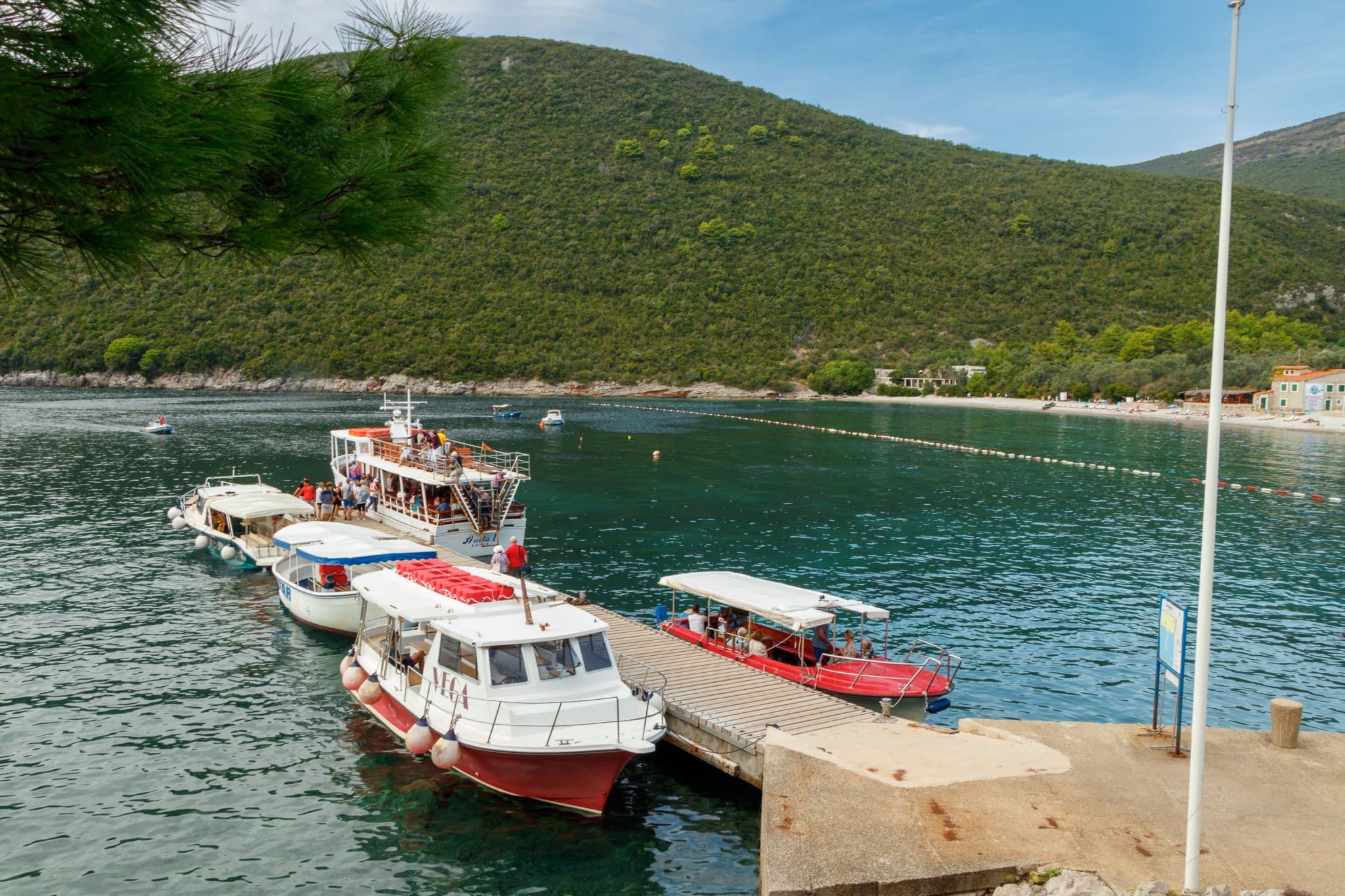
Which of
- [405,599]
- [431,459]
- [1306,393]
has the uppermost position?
[1306,393]

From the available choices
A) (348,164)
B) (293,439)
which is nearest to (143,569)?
(348,164)

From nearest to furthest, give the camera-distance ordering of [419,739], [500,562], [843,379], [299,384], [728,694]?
[419,739], [728,694], [500,562], [299,384], [843,379]

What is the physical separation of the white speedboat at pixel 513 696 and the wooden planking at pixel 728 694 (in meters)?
1.24

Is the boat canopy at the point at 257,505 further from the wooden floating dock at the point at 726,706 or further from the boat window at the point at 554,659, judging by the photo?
the boat window at the point at 554,659

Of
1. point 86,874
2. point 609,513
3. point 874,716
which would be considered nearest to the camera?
point 86,874

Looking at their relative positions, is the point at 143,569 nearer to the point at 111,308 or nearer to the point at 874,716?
the point at 874,716

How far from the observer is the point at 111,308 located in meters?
157

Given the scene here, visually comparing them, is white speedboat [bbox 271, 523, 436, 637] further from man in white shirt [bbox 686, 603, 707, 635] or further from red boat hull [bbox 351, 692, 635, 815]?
red boat hull [bbox 351, 692, 635, 815]

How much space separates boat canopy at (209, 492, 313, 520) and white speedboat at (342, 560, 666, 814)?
1724 centimetres

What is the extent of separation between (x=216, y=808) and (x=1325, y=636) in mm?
30924

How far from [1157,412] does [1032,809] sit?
130 m

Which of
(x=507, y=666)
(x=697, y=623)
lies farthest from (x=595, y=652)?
(x=697, y=623)

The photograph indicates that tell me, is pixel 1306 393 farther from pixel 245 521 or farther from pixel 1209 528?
pixel 1209 528

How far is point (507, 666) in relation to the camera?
1585cm
